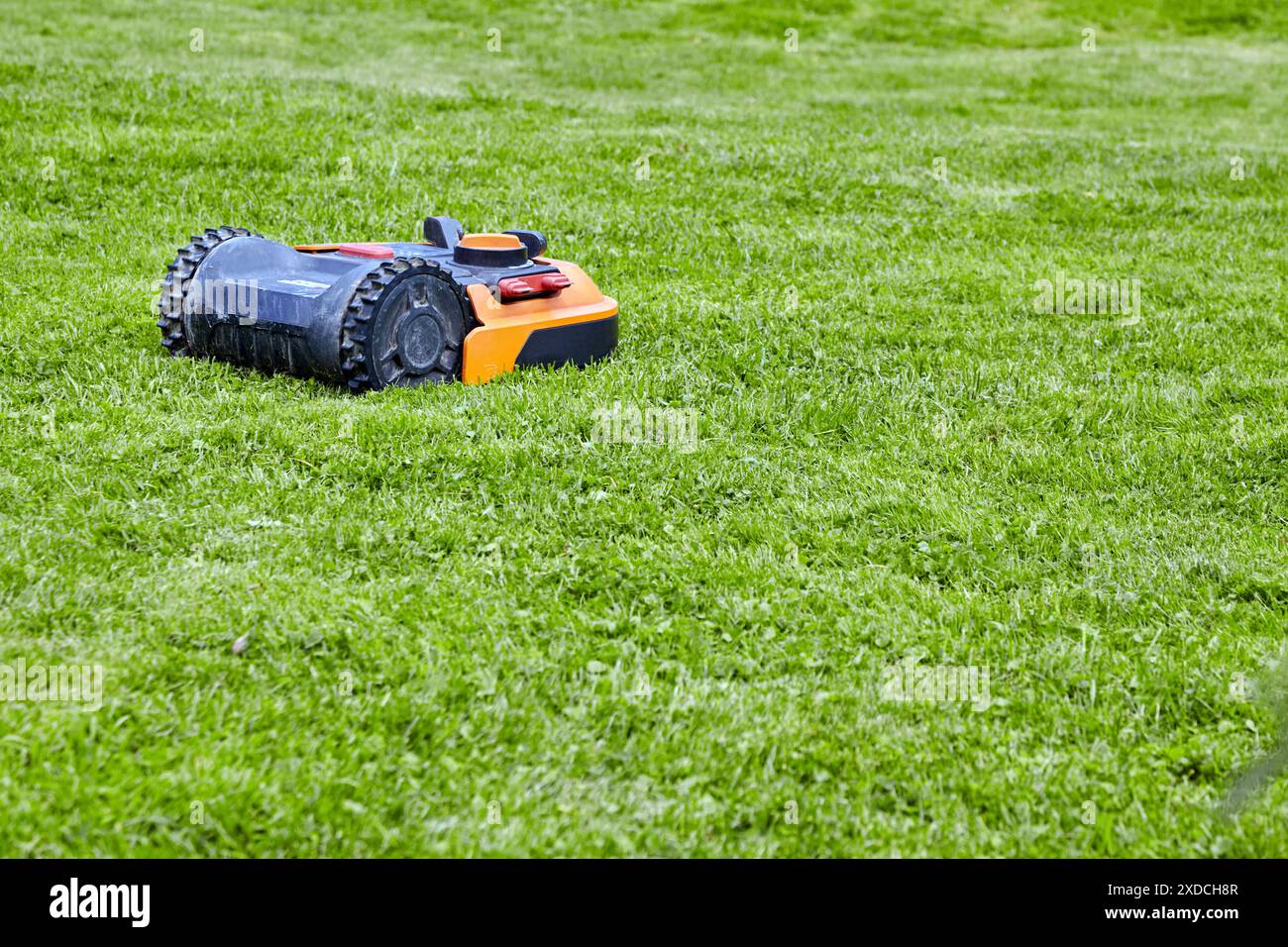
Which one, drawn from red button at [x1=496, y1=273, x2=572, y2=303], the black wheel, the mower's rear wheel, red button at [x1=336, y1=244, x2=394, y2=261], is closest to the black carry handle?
red button at [x1=336, y1=244, x2=394, y2=261]

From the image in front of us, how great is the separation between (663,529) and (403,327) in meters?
1.79

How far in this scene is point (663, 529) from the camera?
496 centimetres

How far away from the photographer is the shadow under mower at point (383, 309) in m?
5.86

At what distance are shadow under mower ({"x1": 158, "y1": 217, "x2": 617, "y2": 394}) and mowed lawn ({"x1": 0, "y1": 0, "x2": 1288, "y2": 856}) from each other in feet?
0.76

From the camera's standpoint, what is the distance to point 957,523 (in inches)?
201

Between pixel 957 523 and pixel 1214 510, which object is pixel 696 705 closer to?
pixel 957 523

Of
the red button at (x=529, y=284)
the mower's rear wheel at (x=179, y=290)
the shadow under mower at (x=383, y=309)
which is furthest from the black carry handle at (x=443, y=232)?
the mower's rear wheel at (x=179, y=290)

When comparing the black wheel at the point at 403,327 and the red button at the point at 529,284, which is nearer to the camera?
the black wheel at the point at 403,327

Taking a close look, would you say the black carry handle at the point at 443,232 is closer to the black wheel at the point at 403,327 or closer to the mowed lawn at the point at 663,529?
the black wheel at the point at 403,327

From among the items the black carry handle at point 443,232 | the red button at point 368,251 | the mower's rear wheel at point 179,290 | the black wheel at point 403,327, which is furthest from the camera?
the black carry handle at point 443,232

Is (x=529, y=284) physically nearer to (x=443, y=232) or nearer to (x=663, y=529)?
(x=443, y=232)

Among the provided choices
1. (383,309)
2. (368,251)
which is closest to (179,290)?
(368,251)

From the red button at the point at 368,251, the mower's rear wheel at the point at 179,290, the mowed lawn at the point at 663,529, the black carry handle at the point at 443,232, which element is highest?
the black carry handle at the point at 443,232

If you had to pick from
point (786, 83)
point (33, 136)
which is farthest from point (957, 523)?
point (786, 83)
